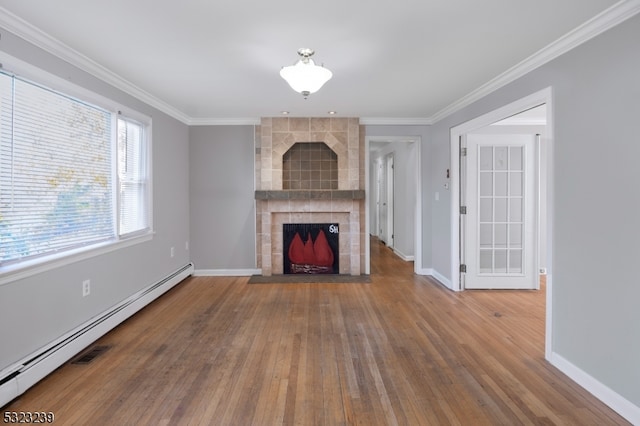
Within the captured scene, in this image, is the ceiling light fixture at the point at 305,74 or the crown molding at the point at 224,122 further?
the crown molding at the point at 224,122

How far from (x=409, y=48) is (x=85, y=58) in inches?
102

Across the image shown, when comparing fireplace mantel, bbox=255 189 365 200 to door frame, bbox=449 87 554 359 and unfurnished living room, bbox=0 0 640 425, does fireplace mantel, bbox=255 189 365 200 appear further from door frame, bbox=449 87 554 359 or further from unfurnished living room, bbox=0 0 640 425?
door frame, bbox=449 87 554 359

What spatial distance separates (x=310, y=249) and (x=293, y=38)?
11.1 ft

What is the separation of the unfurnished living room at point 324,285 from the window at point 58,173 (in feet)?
0.05

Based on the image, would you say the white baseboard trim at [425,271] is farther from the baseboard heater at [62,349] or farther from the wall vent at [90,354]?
the wall vent at [90,354]

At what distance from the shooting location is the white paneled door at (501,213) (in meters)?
4.30

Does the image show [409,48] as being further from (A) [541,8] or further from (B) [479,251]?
(B) [479,251]

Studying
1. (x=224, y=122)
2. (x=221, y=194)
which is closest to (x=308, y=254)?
(x=221, y=194)

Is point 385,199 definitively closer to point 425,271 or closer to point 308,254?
point 425,271

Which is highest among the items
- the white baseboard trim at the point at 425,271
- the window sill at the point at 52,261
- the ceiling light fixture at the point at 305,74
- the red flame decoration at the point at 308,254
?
the ceiling light fixture at the point at 305,74

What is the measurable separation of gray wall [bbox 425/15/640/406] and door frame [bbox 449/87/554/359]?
0.15 feet

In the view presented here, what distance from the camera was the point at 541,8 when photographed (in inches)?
78.8

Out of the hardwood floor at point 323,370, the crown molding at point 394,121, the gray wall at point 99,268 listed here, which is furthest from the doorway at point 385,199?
the gray wall at point 99,268

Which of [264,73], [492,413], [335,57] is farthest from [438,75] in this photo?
[492,413]
